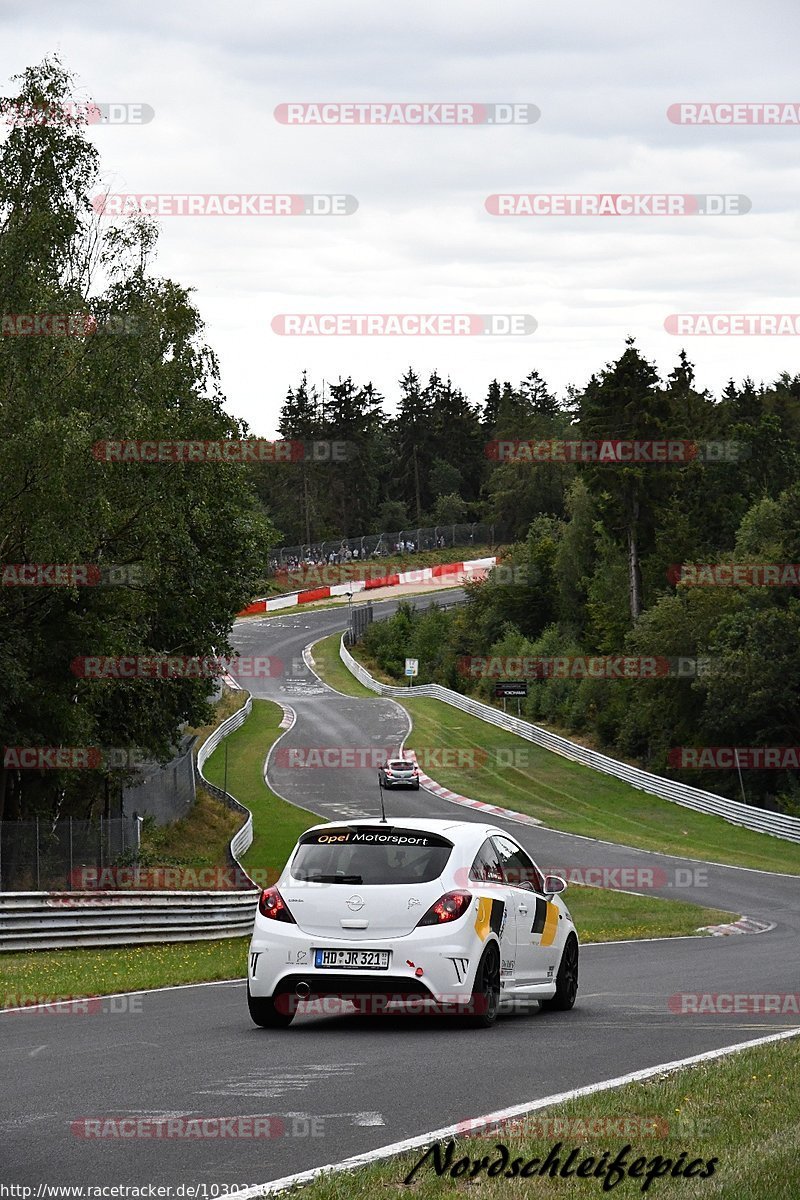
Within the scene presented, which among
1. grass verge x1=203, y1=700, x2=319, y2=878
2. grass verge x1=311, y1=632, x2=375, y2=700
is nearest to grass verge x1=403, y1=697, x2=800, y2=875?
grass verge x1=203, y1=700, x2=319, y2=878

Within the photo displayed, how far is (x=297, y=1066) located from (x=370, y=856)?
2.64 meters

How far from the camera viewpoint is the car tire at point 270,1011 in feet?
36.9

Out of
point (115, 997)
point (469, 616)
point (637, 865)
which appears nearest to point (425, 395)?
point (469, 616)

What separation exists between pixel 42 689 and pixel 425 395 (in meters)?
139

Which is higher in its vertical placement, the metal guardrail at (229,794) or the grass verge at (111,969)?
the grass verge at (111,969)

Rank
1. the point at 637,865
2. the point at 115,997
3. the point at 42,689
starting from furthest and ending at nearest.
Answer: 1. the point at 637,865
2. the point at 42,689
3. the point at 115,997

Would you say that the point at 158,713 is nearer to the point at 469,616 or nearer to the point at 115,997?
the point at 115,997

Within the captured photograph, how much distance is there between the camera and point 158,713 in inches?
1446

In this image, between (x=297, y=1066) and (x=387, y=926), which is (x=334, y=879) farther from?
(x=297, y=1066)

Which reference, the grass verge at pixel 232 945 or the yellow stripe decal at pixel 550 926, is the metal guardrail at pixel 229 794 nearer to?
the grass verge at pixel 232 945

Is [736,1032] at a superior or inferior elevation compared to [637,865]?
superior

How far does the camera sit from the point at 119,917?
Answer: 2317cm

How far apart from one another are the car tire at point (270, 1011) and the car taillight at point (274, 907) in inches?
21.7

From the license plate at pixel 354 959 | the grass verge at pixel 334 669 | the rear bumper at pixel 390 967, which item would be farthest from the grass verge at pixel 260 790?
the license plate at pixel 354 959
